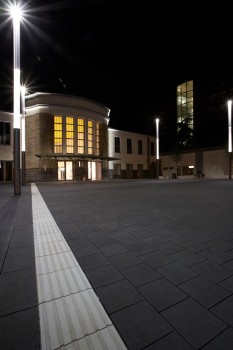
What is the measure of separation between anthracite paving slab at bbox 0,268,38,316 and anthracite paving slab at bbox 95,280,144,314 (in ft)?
2.18

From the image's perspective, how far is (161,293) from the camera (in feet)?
6.75

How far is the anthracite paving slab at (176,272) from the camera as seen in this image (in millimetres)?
2326

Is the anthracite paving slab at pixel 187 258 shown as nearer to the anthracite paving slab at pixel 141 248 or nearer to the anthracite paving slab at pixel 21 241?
the anthracite paving slab at pixel 141 248

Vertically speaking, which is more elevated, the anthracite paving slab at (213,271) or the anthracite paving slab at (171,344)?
the anthracite paving slab at (213,271)

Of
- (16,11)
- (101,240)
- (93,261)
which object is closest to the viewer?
(93,261)

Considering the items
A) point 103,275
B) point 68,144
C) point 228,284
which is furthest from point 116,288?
point 68,144

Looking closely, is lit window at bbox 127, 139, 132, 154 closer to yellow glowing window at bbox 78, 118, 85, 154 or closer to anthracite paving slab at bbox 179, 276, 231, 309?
yellow glowing window at bbox 78, 118, 85, 154

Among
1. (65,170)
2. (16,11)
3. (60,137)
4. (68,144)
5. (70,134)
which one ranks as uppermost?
(16,11)

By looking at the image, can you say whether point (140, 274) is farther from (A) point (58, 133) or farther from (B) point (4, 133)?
(B) point (4, 133)

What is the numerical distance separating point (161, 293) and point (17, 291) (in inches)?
59.3

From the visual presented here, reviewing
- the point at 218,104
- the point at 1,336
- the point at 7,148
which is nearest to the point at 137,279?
the point at 1,336

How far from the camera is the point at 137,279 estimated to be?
232cm

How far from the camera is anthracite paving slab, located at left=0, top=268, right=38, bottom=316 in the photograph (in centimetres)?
188

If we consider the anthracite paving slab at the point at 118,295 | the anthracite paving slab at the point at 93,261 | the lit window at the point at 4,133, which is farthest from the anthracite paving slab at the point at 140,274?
the lit window at the point at 4,133
